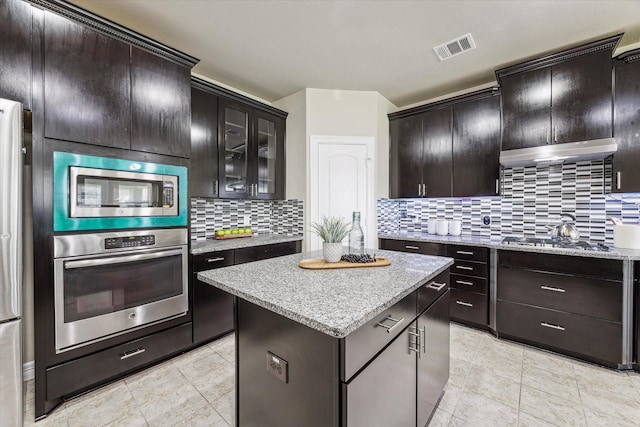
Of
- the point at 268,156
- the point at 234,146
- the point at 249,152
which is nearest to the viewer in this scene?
the point at 234,146

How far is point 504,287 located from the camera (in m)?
2.61

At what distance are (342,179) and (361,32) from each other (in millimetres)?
1617

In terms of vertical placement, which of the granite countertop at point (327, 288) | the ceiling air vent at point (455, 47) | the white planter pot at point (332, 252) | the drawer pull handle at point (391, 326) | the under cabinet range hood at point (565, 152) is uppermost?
the ceiling air vent at point (455, 47)

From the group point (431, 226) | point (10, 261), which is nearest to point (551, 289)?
point (431, 226)

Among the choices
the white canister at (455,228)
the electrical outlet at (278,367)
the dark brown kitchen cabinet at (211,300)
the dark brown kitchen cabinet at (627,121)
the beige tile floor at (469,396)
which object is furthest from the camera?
the white canister at (455,228)

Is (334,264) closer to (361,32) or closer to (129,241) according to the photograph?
(129,241)

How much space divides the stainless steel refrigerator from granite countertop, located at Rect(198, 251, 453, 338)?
103cm

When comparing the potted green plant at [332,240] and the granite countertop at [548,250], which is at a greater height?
the potted green plant at [332,240]

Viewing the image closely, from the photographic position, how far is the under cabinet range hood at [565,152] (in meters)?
2.28

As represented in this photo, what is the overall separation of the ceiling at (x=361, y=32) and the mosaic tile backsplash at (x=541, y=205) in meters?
1.19

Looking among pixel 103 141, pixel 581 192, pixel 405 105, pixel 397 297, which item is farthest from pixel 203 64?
pixel 581 192

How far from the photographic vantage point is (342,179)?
3.52m

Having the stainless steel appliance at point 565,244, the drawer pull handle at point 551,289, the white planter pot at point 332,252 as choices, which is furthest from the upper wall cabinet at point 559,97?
the white planter pot at point 332,252

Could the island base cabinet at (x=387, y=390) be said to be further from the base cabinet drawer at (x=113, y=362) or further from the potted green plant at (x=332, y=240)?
the base cabinet drawer at (x=113, y=362)
